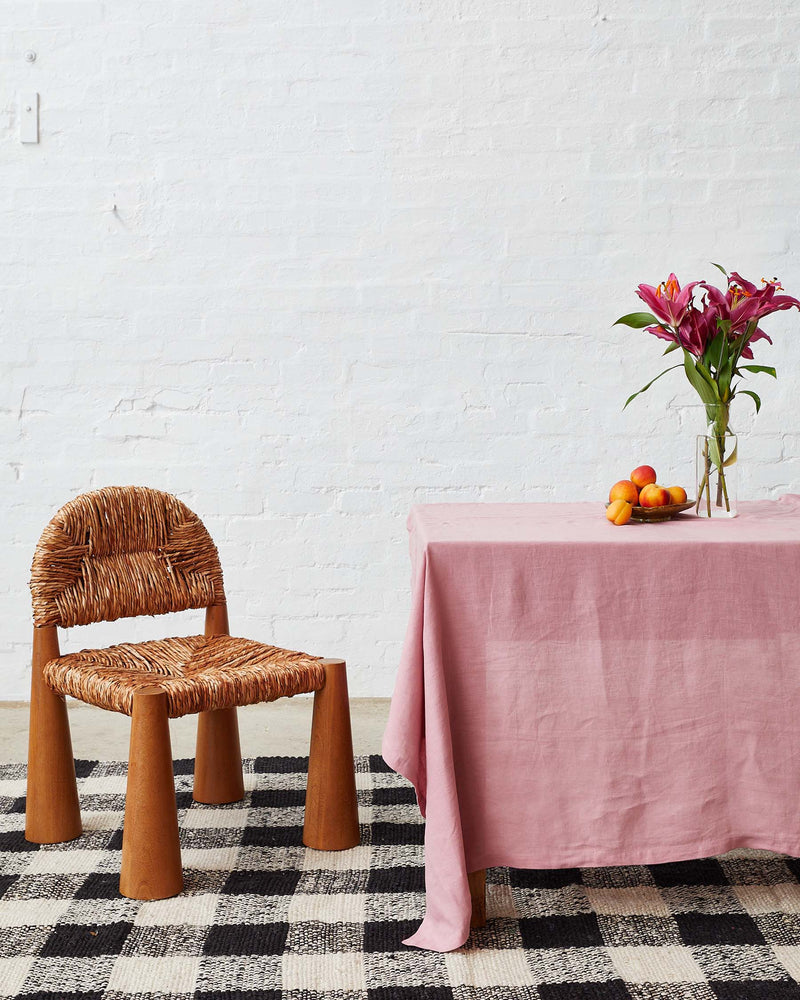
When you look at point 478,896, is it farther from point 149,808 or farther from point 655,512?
point 655,512

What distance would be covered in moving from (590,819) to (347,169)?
1.89 metres

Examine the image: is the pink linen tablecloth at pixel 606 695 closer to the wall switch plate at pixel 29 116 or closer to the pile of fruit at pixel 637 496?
the pile of fruit at pixel 637 496

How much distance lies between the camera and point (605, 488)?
2.84m

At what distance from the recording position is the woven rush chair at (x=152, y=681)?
5.61ft

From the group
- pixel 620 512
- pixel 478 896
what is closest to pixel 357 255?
pixel 620 512

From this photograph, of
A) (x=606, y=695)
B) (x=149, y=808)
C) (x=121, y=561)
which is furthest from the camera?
(x=121, y=561)

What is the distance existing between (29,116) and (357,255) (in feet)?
3.17

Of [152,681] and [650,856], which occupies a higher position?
[152,681]

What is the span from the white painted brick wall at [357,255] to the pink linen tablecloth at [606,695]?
127 centimetres

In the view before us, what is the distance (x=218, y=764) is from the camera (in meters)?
2.16

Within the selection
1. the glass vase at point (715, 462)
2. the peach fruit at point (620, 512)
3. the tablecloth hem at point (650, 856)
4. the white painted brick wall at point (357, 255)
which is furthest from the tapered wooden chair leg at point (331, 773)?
the white painted brick wall at point (357, 255)

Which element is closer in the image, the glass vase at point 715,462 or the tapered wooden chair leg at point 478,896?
the tapered wooden chair leg at point 478,896

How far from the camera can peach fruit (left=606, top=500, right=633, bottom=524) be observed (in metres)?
1.74

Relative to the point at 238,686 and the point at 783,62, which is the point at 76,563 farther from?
the point at 783,62
